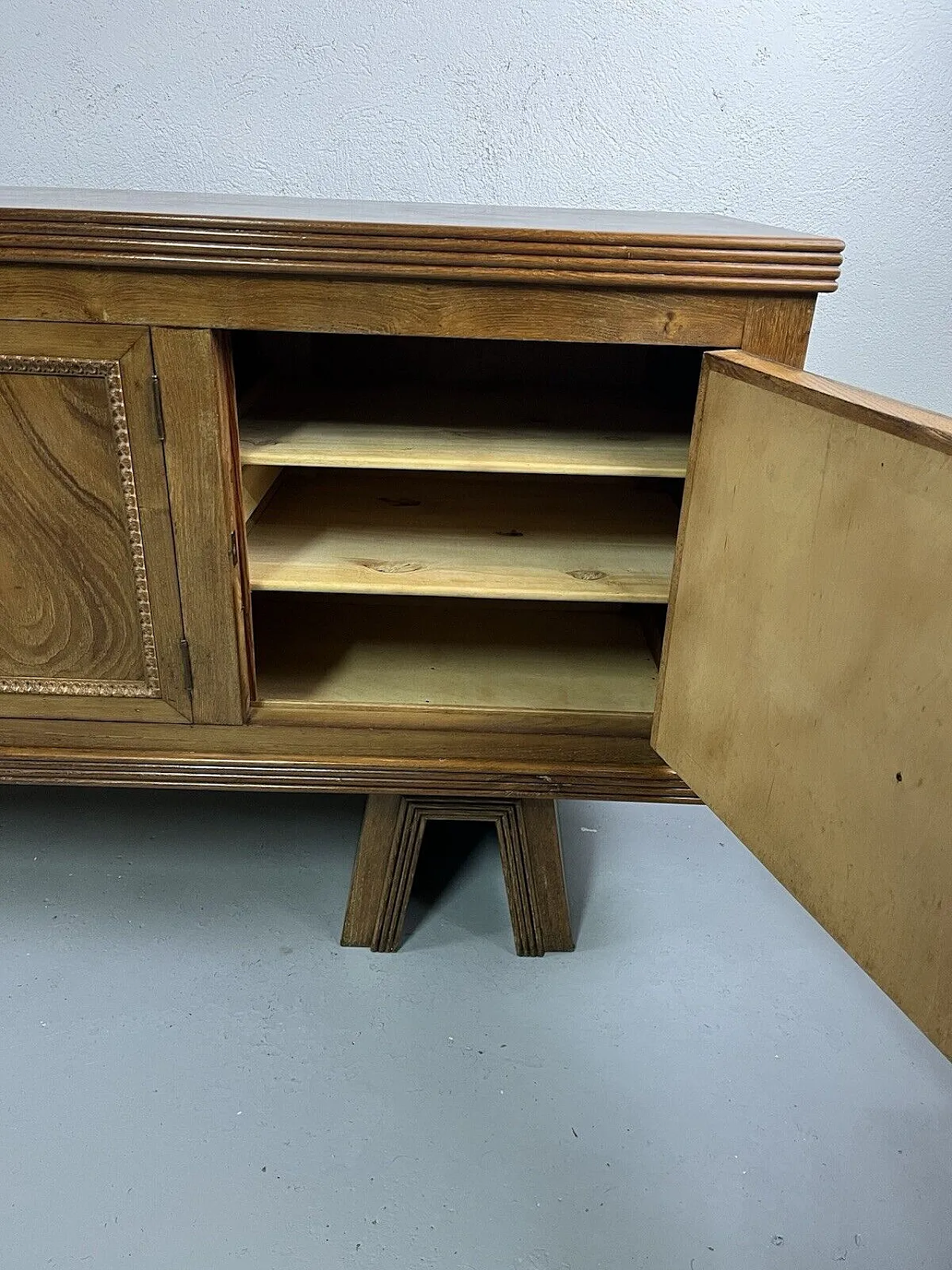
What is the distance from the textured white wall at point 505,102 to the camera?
4.08 feet

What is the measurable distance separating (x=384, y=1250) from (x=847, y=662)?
63cm

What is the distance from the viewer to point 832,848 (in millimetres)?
659

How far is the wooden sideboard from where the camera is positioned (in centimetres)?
61

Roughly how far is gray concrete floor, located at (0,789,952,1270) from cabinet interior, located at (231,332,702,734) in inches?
12.2

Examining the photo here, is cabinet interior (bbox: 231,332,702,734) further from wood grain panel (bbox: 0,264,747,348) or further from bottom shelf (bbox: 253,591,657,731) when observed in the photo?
wood grain panel (bbox: 0,264,747,348)

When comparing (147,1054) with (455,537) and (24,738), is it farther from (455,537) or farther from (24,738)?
(455,537)

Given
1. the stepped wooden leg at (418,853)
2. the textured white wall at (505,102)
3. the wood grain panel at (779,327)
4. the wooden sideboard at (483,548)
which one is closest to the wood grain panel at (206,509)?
the wooden sideboard at (483,548)

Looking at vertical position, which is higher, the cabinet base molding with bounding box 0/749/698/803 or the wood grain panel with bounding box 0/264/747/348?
the wood grain panel with bounding box 0/264/747/348

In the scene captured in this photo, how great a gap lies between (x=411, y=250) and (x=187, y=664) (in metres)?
0.45

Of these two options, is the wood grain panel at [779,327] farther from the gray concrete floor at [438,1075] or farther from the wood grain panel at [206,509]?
the gray concrete floor at [438,1075]

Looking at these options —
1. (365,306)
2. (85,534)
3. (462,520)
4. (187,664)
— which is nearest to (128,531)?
(85,534)

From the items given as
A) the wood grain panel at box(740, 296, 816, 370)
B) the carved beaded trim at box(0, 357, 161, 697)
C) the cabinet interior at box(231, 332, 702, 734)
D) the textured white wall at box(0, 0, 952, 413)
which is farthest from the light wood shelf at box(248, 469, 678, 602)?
the textured white wall at box(0, 0, 952, 413)

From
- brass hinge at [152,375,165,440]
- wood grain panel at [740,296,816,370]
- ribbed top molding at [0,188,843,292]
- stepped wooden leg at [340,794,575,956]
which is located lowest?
stepped wooden leg at [340,794,575,956]

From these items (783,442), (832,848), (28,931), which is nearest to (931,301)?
(783,442)
